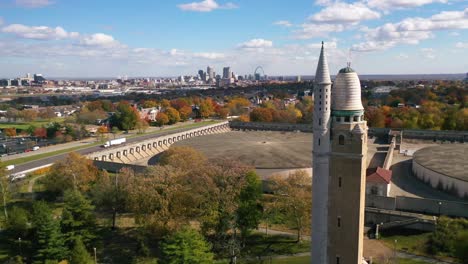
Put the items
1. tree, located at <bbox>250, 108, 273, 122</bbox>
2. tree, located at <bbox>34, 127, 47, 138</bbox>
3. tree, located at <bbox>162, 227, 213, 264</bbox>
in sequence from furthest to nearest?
tree, located at <bbox>250, 108, 273, 122</bbox> → tree, located at <bbox>34, 127, 47, 138</bbox> → tree, located at <bbox>162, 227, 213, 264</bbox>

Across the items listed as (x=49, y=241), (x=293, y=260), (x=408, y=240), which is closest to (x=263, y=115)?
(x=408, y=240)

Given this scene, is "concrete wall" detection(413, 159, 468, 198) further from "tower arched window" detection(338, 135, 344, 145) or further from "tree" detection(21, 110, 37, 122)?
"tree" detection(21, 110, 37, 122)

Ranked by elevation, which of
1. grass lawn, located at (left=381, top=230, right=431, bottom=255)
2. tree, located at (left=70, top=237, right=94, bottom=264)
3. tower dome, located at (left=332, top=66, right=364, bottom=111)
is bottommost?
grass lawn, located at (left=381, top=230, right=431, bottom=255)

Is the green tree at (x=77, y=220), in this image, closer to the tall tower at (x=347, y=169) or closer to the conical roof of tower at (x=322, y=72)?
the tall tower at (x=347, y=169)

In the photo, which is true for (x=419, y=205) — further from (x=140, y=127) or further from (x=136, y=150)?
(x=140, y=127)

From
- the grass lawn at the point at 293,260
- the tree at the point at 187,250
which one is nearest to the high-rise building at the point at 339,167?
the grass lawn at the point at 293,260

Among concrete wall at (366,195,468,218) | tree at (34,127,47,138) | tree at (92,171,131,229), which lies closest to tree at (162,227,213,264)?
tree at (92,171,131,229)

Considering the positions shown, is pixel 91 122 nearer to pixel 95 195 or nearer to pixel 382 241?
pixel 95 195
